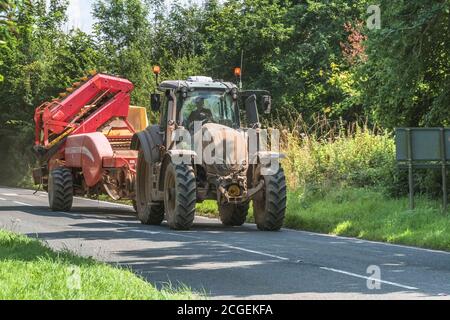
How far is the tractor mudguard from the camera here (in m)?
21.1

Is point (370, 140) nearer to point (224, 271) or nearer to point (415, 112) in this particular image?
point (415, 112)

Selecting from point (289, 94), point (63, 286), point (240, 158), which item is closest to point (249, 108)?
point (240, 158)

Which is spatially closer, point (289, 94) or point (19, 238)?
point (19, 238)

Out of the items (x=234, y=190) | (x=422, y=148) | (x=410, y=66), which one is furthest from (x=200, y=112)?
(x=422, y=148)

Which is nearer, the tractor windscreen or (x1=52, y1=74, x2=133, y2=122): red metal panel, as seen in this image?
the tractor windscreen

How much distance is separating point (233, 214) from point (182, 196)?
2.87m

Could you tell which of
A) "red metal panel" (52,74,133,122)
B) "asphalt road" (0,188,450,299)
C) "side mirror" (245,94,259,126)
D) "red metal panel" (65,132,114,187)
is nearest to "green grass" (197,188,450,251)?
"asphalt road" (0,188,450,299)

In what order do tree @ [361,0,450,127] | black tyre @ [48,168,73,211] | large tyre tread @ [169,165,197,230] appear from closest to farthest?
large tyre tread @ [169,165,197,230] < tree @ [361,0,450,127] < black tyre @ [48,168,73,211]

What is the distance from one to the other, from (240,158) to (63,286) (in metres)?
10.5

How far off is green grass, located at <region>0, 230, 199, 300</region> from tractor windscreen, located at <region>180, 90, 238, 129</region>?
810 centimetres

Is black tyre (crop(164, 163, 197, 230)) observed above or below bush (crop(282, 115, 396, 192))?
below

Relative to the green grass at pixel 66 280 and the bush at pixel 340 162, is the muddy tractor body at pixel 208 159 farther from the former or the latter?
the green grass at pixel 66 280

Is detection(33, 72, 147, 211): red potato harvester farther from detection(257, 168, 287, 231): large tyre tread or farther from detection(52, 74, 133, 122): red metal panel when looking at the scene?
detection(257, 168, 287, 231): large tyre tread
